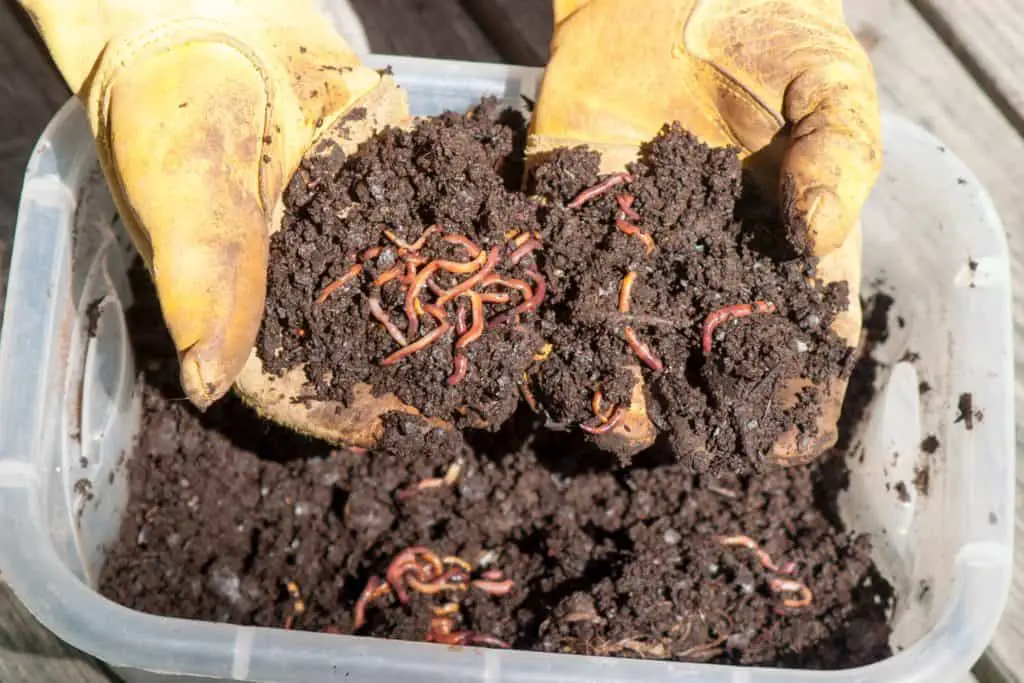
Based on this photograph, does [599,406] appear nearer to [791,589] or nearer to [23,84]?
[791,589]

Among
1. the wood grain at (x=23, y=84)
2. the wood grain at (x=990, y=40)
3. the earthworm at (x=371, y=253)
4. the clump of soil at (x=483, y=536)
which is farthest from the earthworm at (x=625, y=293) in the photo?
the wood grain at (x=23, y=84)

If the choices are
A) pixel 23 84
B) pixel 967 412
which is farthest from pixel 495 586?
pixel 23 84

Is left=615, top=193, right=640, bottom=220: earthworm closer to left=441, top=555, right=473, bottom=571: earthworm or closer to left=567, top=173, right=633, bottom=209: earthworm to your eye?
left=567, top=173, right=633, bottom=209: earthworm

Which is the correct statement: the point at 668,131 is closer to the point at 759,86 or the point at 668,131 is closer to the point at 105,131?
the point at 759,86

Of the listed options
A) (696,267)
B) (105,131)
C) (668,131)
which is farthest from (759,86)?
(105,131)

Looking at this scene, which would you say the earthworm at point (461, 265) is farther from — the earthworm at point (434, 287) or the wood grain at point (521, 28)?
the wood grain at point (521, 28)

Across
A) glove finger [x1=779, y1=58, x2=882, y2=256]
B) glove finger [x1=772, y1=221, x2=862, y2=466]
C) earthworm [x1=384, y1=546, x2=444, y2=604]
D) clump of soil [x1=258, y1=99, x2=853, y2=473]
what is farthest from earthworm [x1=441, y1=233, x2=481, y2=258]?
earthworm [x1=384, y1=546, x2=444, y2=604]
